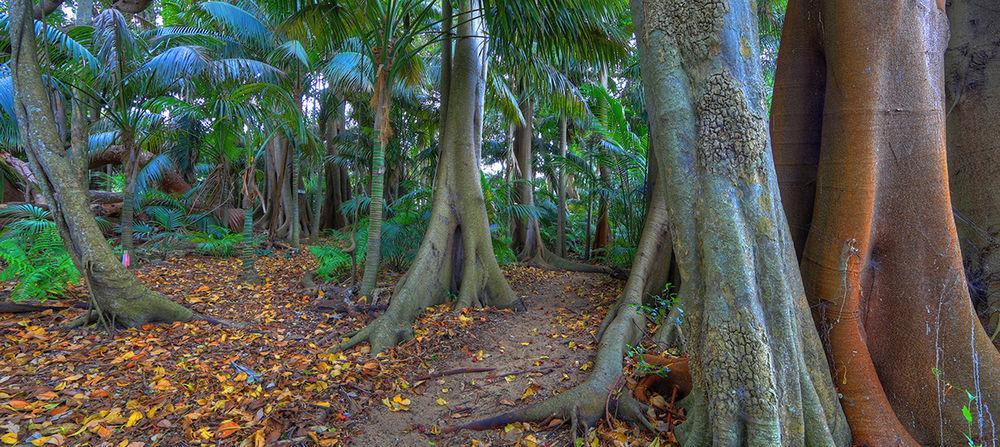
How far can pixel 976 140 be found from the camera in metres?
3.21

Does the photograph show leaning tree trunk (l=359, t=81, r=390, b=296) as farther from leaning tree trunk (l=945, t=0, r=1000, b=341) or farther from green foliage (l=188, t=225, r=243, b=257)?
leaning tree trunk (l=945, t=0, r=1000, b=341)

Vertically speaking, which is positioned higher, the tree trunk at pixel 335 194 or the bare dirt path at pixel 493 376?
the tree trunk at pixel 335 194

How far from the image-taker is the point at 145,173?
1152cm

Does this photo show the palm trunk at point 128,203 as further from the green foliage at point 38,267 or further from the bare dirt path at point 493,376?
the bare dirt path at point 493,376

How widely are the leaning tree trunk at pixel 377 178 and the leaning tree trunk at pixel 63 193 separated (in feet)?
7.13

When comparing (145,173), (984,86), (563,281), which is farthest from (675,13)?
(145,173)

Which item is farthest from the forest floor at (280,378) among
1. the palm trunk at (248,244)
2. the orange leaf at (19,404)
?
the palm trunk at (248,244)

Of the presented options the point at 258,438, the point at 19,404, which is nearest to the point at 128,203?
the point at 19,404

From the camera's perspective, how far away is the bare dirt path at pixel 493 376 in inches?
118

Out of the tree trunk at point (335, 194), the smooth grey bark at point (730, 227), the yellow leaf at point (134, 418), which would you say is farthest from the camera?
the tree trunk at point (335, 194)

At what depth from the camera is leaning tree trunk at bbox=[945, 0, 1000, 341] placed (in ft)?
10.2

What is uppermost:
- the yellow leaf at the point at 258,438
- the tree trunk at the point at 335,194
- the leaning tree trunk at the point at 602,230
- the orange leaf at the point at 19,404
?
the tree trunk at the point at 335,194

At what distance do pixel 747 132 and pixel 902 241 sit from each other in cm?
145

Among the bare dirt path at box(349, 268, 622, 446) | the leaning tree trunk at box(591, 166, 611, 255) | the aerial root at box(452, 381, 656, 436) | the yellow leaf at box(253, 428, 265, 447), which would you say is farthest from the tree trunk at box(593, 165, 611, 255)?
the yellow leaf at box(253, 428, 265, 447)
